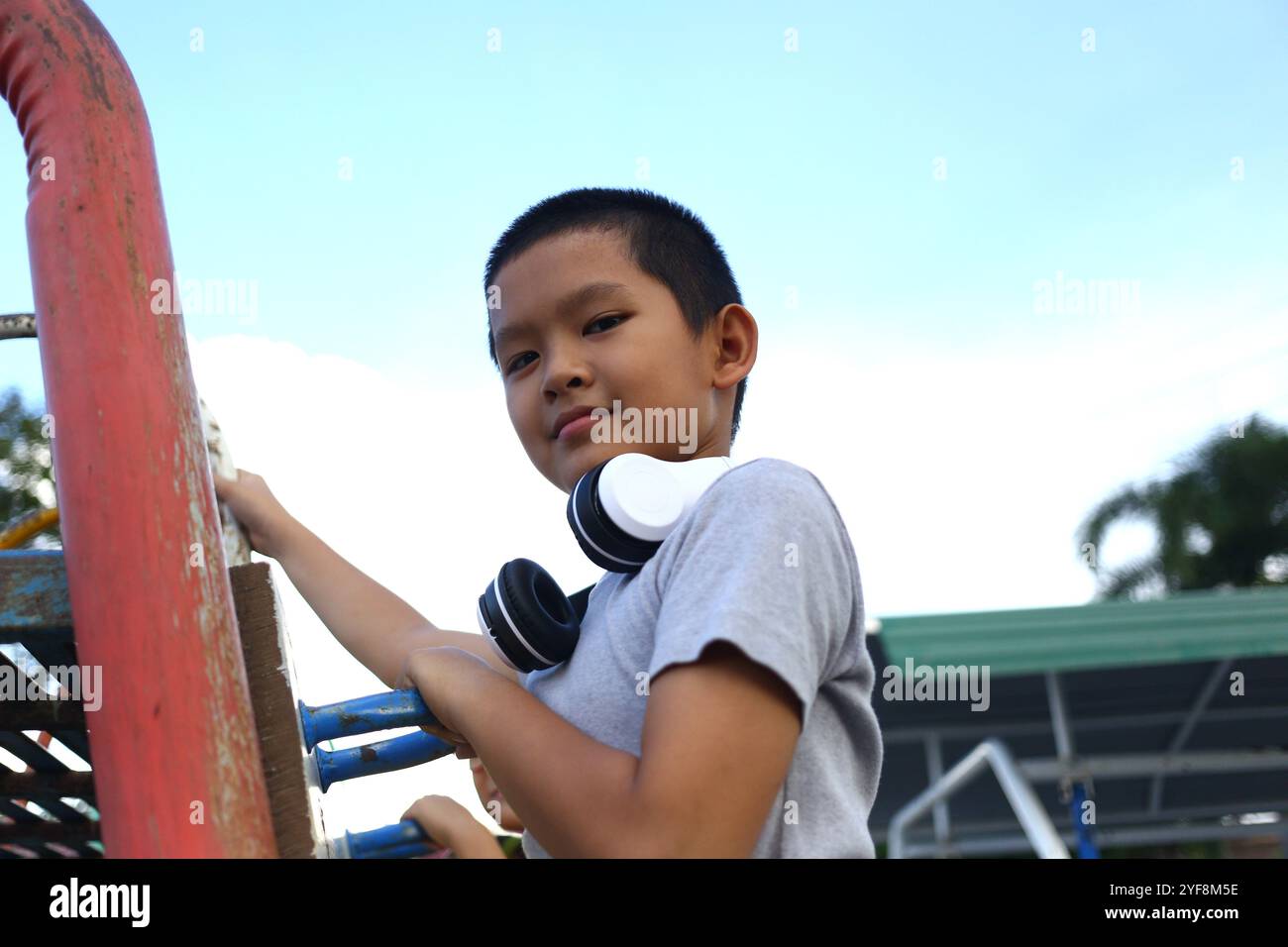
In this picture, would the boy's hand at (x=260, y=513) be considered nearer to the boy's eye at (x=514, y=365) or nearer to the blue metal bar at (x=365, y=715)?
the boy's eye at (x=514, y=365)

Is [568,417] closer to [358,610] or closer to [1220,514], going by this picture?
[358,610]

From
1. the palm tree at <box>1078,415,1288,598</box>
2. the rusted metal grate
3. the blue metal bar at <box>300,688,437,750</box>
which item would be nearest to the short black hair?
the blue metal bar at <box>300,688,437,750</box>

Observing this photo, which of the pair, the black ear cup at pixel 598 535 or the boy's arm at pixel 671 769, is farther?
the black ear cup at pixel 598 535

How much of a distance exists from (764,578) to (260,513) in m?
0.85

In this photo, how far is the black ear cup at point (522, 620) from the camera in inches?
48.2

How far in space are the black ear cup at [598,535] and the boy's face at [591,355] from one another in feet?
0.73

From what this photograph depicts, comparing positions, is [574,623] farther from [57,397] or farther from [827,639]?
[57,397]

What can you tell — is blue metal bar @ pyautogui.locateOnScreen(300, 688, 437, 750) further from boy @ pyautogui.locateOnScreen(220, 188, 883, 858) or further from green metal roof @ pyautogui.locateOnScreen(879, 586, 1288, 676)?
green metal roof @ pyautogui.locateOnScreen(879, 586, 1288, 676)

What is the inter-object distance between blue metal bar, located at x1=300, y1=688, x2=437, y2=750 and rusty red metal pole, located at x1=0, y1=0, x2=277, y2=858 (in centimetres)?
16

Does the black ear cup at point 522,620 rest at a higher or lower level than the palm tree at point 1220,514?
lower

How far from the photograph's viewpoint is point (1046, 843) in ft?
15.4

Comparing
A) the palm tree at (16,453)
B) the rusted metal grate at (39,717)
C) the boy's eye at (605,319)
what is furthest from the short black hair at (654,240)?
the palm tree at (16,453)

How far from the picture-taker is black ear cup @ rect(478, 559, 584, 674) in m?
1.22
